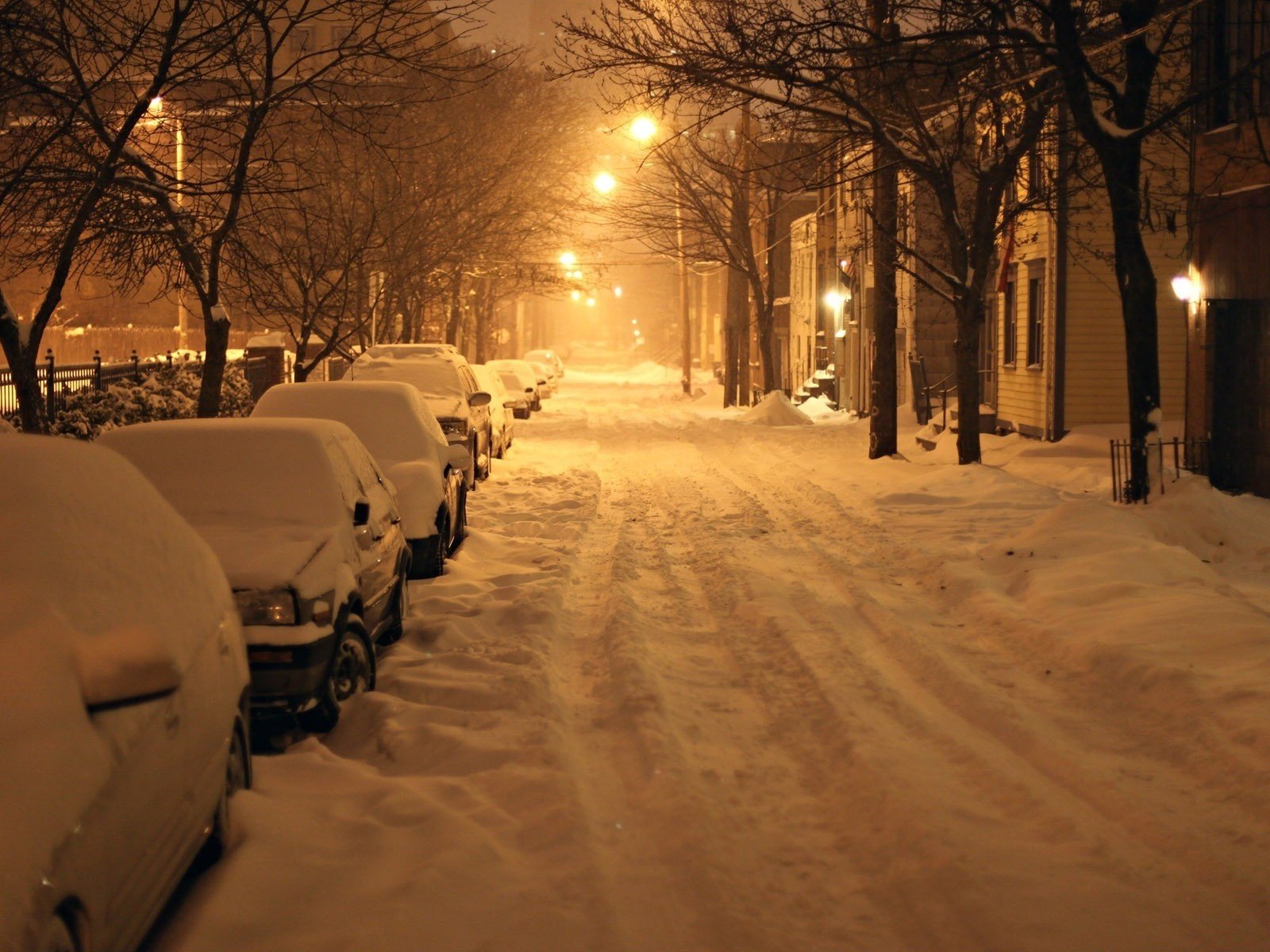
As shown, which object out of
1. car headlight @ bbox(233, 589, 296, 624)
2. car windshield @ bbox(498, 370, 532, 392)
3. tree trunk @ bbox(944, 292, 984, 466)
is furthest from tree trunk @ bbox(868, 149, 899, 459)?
Answer: car windshield @ bbox(498, 370, 532, 392)

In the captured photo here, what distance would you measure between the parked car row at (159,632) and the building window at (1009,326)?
1967 centimetres

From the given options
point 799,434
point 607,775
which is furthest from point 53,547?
point 799,434

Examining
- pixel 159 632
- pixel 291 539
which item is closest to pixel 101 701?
pixel 159 632

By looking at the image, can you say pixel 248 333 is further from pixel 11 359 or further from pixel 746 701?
pixel 746 701

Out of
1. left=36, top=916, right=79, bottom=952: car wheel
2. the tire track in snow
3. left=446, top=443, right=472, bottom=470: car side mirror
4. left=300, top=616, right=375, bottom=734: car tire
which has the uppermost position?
left=446, top=443, right=472, bottom=470: car side mirror

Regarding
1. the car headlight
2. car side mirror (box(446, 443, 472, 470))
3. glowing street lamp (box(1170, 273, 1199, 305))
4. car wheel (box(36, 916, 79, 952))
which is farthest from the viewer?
glowing street lamp (box(1170, 273, 1199, 305))

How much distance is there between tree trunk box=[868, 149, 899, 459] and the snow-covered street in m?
8.41

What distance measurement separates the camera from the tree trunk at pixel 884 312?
20.7 metres

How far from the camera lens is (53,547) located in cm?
414

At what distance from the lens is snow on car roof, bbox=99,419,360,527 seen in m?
7.64

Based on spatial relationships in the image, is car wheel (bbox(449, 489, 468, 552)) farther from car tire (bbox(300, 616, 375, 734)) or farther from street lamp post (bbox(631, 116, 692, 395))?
street lamp post (bbox(631, 116, 692, 395))

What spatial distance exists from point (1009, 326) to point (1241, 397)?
10.4 meters

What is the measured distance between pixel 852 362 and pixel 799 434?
37.3 feet

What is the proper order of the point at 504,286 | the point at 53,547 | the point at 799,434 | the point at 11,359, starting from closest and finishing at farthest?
the point at 53,547 → the point at 11,359 → the point at 799,434 → the point at 504,286
